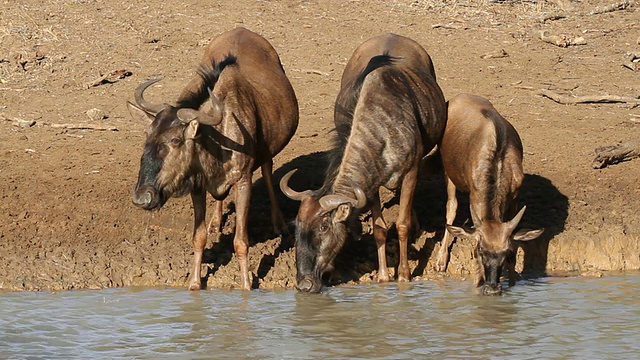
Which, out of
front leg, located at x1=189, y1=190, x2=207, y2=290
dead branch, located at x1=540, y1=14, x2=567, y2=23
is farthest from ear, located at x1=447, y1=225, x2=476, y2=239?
dead branch, located at x1=540, y1=14, x2=567, y2=23

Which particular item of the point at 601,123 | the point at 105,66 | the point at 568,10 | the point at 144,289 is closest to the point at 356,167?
the point at 144,289

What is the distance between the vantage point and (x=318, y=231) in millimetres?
9727

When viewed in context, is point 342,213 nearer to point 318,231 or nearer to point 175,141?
point 318,231

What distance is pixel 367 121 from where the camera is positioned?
404 inches

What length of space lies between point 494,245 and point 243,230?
2.31 m

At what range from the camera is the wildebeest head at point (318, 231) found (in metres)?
9.68

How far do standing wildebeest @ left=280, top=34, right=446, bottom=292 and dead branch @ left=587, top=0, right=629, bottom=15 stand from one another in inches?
334

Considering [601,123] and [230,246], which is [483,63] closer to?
[601,123]

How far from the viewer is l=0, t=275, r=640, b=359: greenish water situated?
8.12m

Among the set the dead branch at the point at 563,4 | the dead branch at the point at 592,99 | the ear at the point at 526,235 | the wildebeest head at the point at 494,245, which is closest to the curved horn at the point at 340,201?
the wildebeest head at the point at 494,245

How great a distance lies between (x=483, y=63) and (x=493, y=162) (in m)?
6.62

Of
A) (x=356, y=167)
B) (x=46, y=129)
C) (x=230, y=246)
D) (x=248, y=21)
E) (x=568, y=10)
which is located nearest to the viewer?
(x=356, y=167)

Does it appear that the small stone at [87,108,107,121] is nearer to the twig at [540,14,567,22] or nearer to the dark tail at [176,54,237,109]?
the dark tail at [176,54,237,109]

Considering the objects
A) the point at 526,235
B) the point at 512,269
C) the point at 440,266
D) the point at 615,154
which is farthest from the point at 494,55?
the point at 526,235
